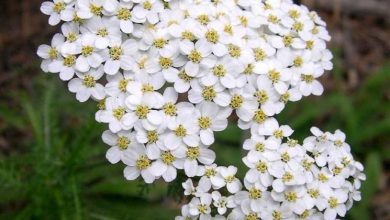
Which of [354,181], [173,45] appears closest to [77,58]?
[173,45]

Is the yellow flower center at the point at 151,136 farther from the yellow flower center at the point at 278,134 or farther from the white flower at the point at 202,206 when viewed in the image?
the yellow flower center at the point at 278,134

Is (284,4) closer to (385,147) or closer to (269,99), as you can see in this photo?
(269,99)

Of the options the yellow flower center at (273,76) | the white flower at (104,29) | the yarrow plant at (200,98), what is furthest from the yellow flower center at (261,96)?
the white flower at (104,29)

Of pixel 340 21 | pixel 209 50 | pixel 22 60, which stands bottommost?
pixel 22 60

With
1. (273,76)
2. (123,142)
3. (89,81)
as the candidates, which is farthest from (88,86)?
(273,76)

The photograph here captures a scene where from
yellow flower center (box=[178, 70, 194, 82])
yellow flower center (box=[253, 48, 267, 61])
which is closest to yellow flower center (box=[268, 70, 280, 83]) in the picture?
yellow flower center (box=[253, 48, 267, 61])

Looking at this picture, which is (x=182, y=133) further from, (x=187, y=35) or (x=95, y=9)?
(x=95, y=9)
